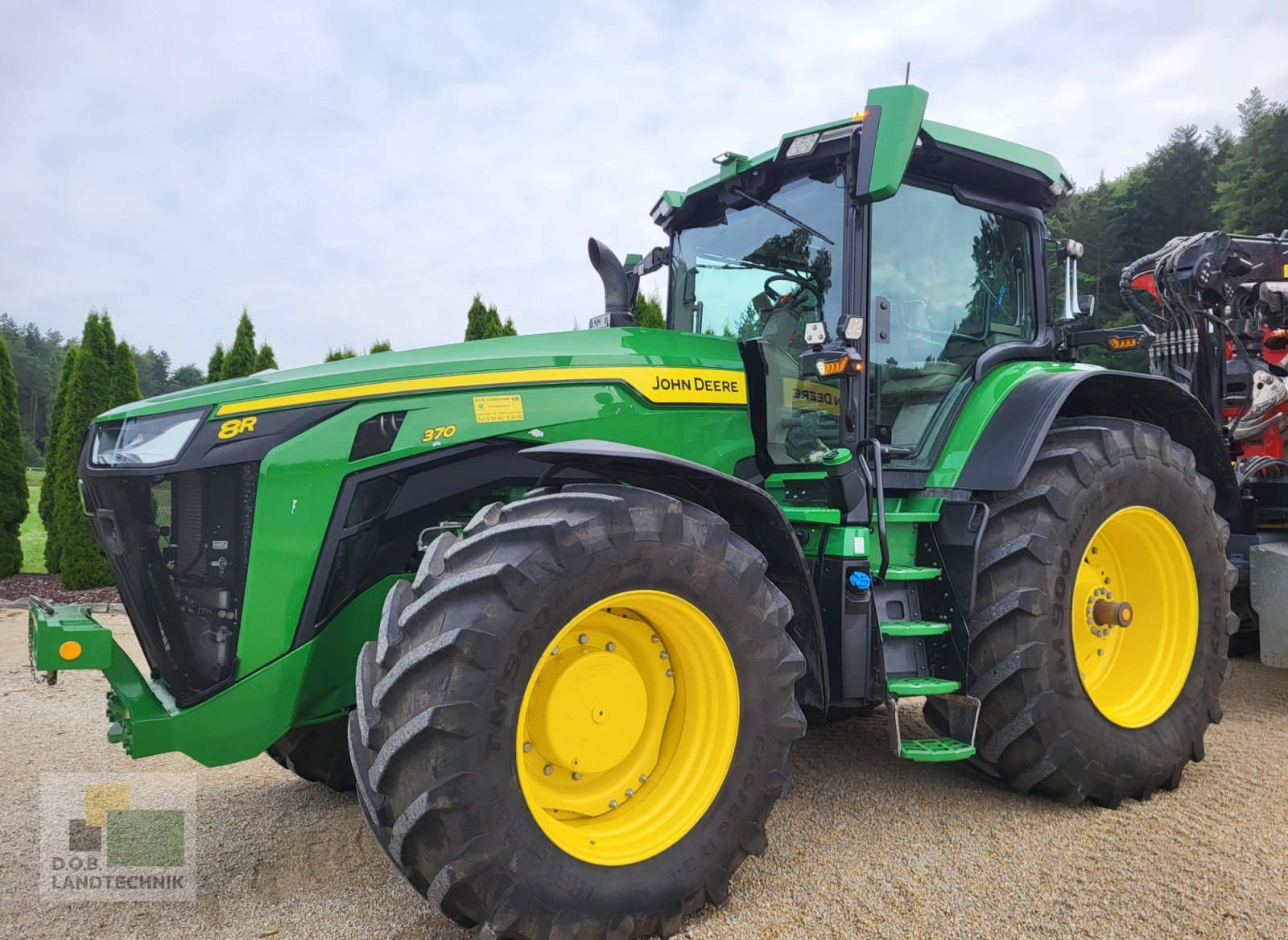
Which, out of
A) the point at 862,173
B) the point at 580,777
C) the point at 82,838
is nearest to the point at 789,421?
the point at 862,173

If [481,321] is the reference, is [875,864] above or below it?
below

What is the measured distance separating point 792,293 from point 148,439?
7.52 feet

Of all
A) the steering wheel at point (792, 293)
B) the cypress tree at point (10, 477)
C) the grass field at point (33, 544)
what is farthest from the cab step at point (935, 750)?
the cypress tree at point (10, 477)

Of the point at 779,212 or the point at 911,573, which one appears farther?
the point at 779,212

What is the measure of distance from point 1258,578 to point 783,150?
3507 millimetres

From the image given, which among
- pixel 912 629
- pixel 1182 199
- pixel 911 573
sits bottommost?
pixel 912 629

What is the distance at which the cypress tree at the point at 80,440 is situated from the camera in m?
9.17

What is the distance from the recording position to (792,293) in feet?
11.3

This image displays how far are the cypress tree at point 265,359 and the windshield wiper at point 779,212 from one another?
27.3 ft

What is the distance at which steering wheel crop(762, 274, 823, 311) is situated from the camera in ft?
11.0

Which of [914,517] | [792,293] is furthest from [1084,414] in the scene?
[792,293]

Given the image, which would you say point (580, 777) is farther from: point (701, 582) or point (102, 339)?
point (102, 339)

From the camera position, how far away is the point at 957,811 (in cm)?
326

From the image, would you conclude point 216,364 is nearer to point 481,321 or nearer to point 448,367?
point 481,321
